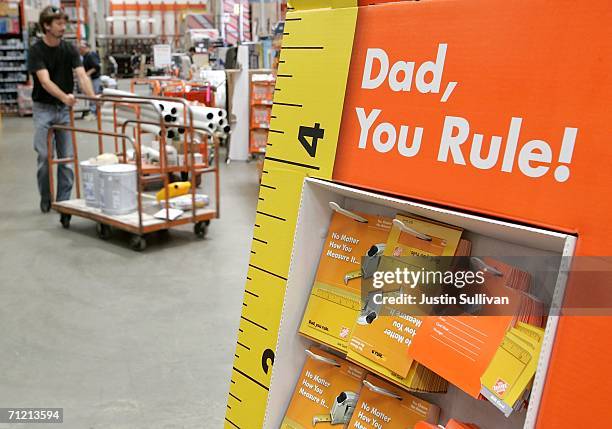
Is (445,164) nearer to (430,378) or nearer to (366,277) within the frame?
(366,277)

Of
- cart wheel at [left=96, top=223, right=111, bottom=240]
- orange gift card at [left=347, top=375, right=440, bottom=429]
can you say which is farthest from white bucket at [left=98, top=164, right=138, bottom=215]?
orange gift card at [left=347, top=375, right=440, bottom=429]

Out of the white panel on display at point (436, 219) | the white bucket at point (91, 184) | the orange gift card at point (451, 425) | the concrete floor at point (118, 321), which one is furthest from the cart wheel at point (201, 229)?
the orange gift card at point (451, 425)

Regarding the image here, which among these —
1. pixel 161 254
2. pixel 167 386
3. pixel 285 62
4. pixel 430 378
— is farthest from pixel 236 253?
pixel 430 378

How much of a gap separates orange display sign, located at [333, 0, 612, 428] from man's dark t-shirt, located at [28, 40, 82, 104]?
5109mm

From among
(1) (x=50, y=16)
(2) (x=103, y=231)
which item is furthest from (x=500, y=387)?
(1) (x=50, y=16)

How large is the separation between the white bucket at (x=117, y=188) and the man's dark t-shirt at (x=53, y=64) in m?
1.16

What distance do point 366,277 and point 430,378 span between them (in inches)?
9.5

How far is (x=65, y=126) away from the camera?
5.77 m

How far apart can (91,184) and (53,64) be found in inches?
49.3

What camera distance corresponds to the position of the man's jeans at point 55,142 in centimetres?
585

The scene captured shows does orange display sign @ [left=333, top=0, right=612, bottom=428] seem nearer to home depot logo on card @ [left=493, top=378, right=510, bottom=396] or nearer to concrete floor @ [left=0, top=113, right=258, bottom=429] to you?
home depot logo on card @ [left=493, top=378, right=510, bottom=396]

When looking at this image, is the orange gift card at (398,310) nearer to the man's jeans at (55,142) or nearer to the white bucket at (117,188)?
the white bucket at (117,188)

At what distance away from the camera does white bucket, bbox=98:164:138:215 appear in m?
5.16

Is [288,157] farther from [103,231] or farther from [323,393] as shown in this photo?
[103,231]
